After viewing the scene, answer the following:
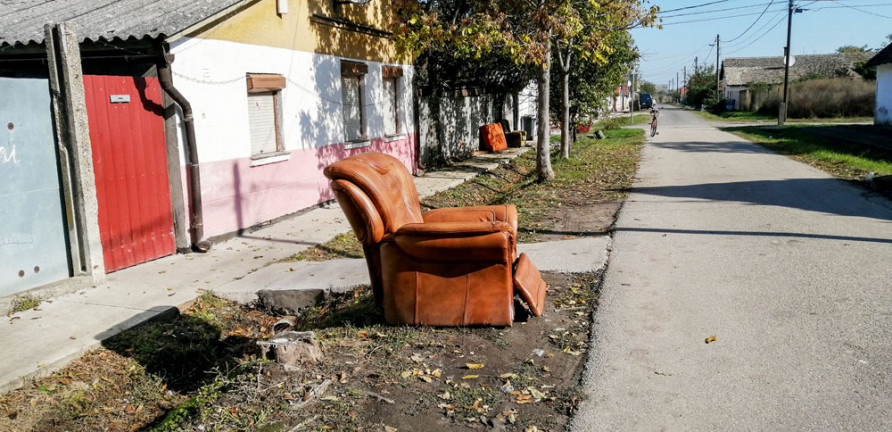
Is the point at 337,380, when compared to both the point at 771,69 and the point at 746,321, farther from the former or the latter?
the point at 771,69

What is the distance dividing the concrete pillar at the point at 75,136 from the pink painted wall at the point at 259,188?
6.63 ft

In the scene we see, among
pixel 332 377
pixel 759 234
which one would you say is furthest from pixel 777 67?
pixel 332 377

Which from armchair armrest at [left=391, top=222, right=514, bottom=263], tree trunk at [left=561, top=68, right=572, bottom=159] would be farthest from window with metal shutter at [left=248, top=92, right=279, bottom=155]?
tree trunk at [left=561, top=68, right=572, bottom=159]

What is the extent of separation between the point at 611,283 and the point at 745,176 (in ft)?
30.1

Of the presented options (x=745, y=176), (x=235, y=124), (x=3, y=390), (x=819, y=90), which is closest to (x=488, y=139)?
(x=745, y=176)

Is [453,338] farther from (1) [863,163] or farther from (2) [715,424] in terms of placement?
(1) [863,163]

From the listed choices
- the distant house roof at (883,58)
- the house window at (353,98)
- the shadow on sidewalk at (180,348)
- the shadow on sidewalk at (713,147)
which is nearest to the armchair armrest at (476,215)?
the shadow on sidewalk at (180,348)

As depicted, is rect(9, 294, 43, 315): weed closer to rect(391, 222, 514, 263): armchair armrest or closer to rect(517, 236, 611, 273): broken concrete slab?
rect(391, 222, 514, 263): armchair armrest

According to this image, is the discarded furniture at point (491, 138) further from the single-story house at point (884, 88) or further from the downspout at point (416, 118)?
the single-story house at point (884, 88)

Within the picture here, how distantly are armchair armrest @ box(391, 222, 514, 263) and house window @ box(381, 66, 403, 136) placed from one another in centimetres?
959

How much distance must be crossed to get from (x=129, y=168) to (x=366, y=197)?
3731mm

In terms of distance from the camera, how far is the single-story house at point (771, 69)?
2463 inches

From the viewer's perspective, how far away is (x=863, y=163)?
51.4 feet

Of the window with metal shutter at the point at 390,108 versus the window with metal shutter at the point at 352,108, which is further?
the window with metal shutter at the point at 390,108
